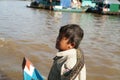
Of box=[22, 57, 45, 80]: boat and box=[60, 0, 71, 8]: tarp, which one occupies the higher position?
box=[22, 57, 45, 80]: boat

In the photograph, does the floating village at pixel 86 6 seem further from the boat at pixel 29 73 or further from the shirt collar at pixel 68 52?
the shirt collar at pixel 68 52

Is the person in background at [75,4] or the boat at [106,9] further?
the person in background at [75,4]

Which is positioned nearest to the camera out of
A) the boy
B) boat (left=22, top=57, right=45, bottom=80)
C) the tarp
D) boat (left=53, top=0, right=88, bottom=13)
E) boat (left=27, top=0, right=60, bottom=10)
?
the boy

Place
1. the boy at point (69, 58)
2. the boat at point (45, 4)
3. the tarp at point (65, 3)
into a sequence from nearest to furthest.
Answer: the boy at point (69, 58), the tarp at point (65, 3), the boat at point (45, 4)

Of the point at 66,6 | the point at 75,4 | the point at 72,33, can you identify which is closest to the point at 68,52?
the point at 72,33

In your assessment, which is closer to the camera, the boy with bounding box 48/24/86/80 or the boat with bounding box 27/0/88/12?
the boy with bounding box 48/24/86/80

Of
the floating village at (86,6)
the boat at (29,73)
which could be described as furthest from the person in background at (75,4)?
the boat at (29,73)

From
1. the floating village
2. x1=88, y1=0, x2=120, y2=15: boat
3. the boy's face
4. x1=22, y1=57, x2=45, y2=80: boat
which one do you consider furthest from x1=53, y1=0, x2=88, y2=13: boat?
the boy's face

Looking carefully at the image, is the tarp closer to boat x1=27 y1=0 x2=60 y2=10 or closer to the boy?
boat x1=27 y1=0 x2=60 y2=10

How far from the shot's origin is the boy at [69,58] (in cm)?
245

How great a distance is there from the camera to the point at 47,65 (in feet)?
25.0

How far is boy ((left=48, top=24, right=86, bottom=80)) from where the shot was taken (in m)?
2.45

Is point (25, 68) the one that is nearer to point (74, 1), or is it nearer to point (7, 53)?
point (7, 53)

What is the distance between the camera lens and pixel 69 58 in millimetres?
2459
